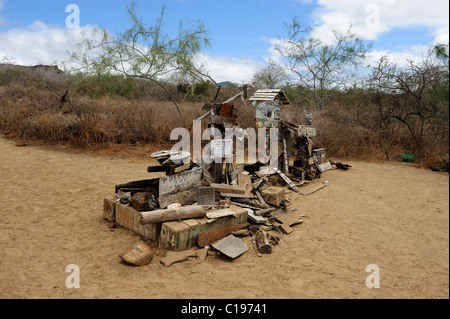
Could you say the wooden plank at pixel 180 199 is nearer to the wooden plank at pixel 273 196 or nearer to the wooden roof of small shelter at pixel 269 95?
the wooden plank at pixel 273 196

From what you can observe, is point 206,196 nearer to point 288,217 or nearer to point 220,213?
point 220,213

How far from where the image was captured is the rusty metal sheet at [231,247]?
377 cm

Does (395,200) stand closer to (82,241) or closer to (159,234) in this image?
(159,234)

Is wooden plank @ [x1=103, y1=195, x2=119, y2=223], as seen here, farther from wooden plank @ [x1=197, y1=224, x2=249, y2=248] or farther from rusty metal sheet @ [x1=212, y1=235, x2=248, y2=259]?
rusty metal sheet @ [x1=212, y1=235, x2=248, y2=259]

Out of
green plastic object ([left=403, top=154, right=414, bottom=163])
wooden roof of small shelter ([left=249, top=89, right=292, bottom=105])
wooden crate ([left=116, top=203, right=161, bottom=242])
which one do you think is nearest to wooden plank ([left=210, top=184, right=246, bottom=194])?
wooden crate ([left=116, top=203, right=161, bottom=242])

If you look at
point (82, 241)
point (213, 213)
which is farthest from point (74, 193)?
point (213, 213)

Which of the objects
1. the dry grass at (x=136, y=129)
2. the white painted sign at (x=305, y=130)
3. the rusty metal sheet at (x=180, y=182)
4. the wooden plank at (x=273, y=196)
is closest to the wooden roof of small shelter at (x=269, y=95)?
the white painted sign at (x=305, y=130)

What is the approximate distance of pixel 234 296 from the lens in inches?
117

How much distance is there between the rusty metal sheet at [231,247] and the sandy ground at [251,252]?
9cm

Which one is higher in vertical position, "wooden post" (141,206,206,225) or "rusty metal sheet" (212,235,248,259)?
"wooden post" (141,206,206,225)

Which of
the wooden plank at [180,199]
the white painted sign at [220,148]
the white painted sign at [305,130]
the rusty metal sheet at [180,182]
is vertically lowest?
the wooden plank at [180,199]

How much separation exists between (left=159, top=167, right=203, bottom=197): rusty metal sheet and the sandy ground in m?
0.80

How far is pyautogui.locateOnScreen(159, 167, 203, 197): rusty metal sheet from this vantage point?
441 cm

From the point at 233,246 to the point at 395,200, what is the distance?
14.0 ft
